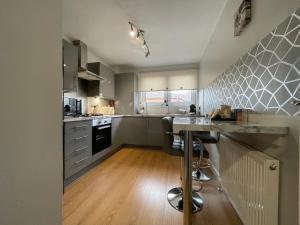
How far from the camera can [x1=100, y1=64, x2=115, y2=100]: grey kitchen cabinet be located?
3662 mm

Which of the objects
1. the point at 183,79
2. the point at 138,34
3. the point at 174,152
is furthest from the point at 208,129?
the point at 183,79

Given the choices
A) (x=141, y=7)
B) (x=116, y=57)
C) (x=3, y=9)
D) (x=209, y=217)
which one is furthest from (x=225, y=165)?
(x=116, y=57)

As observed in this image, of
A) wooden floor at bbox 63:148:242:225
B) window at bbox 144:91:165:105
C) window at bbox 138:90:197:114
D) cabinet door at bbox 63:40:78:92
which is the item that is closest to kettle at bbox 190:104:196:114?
window at bbox 138:90:197:114

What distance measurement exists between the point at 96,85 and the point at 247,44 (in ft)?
9.94

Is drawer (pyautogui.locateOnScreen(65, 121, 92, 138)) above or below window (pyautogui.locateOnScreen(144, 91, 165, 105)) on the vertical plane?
below

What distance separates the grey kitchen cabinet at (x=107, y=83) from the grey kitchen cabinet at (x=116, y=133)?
0.70 m

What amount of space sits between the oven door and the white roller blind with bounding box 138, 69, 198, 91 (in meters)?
1.92

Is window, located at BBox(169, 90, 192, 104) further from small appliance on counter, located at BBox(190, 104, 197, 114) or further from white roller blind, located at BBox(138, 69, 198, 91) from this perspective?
small appliance on counter, located at BBox(190, 104, 197, 114)

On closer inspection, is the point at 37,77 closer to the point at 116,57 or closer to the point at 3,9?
the point at 3,9

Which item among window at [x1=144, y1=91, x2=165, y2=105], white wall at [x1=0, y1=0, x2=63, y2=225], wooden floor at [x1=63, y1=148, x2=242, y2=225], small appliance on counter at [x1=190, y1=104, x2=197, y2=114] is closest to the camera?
white wall at [x1=0, y1=0, x2=63, y2=225]

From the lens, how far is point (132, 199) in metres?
1.73

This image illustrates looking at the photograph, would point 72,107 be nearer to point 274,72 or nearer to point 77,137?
point 77,137

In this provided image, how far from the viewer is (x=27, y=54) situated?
0.61 meters

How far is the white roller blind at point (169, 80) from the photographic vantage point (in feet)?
14.3
